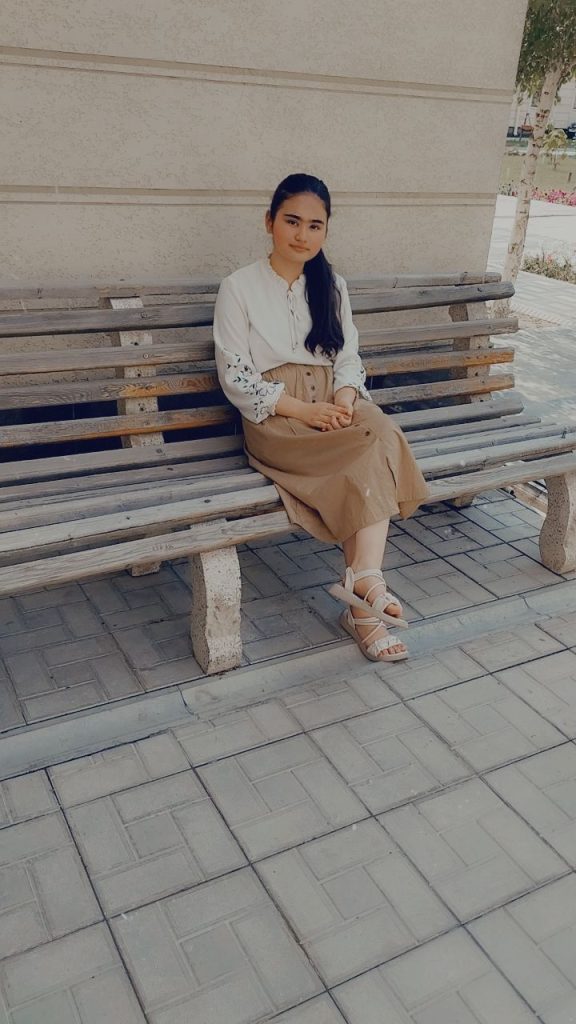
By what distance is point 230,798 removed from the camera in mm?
2475

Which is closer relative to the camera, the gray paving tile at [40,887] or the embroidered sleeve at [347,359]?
the gray paving tile at [40,887]

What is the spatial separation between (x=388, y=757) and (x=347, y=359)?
1.54 metres

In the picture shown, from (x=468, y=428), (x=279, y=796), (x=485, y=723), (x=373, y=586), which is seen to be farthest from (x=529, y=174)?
(x=279, y=796)

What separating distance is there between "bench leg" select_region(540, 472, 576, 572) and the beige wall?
1340 mm

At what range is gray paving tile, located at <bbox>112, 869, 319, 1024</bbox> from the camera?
190 cm

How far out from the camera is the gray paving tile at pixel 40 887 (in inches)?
81.1

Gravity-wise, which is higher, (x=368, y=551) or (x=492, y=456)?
(x=492, y=456)

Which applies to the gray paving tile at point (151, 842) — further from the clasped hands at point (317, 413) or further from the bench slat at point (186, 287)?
the bench slat at point (186, 287)

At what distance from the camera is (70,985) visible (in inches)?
76.1

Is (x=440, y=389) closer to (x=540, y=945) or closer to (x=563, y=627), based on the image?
(x=563, y=627)

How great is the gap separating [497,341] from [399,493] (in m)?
5.54

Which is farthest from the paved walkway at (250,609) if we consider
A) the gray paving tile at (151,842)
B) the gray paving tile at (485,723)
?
the gray paving tile at (151,842)

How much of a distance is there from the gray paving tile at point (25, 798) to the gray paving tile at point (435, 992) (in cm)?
97

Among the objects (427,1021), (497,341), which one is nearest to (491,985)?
(427,1021)
